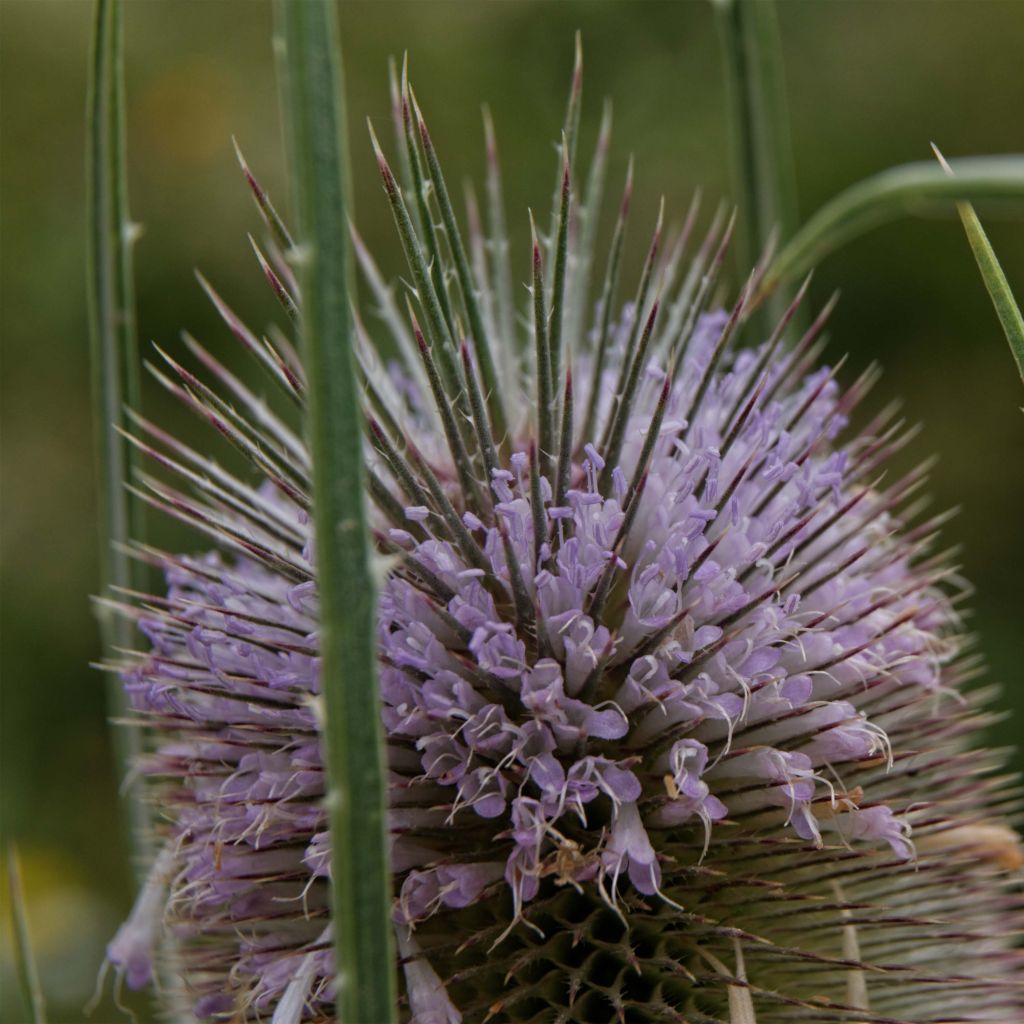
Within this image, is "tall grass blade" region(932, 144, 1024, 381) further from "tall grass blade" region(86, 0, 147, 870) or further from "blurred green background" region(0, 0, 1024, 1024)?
"blurred green background" region(0, 0, 1024, 1024)

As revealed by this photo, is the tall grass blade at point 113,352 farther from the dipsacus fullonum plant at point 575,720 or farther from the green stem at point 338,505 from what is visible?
the green stem at point 338,505

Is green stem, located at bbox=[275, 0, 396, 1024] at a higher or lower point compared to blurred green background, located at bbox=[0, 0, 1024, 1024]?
lower

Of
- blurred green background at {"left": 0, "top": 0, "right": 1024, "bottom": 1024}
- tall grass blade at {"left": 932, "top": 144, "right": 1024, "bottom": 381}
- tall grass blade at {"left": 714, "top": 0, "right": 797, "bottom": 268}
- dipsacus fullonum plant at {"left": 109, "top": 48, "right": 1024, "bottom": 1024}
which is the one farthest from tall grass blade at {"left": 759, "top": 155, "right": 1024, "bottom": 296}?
blurred green background at {"left": 0, "top": 0, "right": 1024, "bottom": 1024}

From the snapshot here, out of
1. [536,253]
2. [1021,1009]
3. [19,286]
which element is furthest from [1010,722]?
[19,286]

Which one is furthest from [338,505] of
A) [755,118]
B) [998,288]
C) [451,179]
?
[451,179]

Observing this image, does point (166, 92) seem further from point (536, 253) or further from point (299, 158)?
point (299, 158)

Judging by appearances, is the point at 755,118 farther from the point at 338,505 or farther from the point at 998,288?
the point at 338,505
